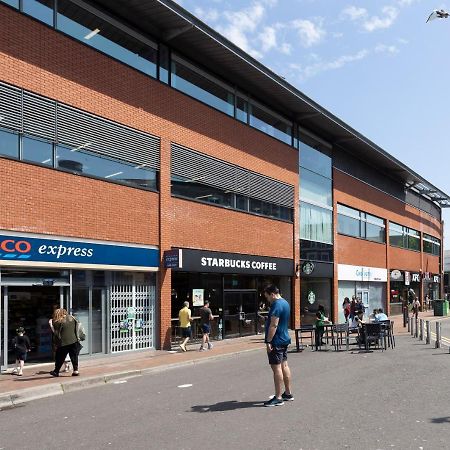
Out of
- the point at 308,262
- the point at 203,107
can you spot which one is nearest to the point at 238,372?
the point at 203,107

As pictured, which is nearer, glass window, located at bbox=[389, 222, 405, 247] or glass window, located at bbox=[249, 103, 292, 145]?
glass window, located at bbox=[249, 103, 292, 145]

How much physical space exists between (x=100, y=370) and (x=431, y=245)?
43076 millimetres

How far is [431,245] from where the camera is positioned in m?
50.6

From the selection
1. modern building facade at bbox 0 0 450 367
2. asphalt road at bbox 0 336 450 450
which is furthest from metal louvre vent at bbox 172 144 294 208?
asphalt road at bbox 0 336 450 450

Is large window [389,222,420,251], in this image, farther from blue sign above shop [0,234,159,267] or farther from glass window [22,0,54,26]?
glass window [22,0,54,26]

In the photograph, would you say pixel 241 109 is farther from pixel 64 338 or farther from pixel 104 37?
pixel 64 338

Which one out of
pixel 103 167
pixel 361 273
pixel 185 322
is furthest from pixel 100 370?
pixel 361 273

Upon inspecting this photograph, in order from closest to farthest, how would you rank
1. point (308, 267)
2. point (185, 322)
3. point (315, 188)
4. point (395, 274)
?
point (185, 322)
point (308, 267)
point (315, 188)
point (395, 274)

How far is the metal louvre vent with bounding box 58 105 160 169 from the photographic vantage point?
14.7 metres

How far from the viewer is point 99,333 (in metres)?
15.5

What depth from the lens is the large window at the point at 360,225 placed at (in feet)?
103

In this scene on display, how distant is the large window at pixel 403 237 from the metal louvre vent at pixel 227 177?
53.3 feet

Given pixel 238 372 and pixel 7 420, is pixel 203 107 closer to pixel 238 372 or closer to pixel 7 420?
pixel 238 372

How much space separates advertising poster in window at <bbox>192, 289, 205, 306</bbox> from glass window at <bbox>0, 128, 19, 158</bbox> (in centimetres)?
825
